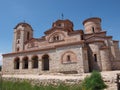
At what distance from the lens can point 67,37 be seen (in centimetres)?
2192

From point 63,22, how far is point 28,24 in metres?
8.22

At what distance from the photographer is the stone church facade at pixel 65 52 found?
17.5m

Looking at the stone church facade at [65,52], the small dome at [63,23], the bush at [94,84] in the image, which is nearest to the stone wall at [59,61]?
the stone church facade at [65,52]

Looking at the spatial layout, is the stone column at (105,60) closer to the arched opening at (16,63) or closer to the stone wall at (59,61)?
the stone wall at (59,61)

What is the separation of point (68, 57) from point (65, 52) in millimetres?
825

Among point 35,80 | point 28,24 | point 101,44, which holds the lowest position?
point 35,80

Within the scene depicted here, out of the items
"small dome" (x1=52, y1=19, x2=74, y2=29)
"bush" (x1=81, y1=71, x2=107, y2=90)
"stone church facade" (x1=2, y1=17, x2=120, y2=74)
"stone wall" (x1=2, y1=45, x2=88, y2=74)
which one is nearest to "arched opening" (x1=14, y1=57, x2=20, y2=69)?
"stone church facade" (x1=2, y1=17, x2=120, y2=74)

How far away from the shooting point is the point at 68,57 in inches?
708

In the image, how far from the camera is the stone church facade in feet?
57.3

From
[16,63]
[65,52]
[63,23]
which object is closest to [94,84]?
[65,52]

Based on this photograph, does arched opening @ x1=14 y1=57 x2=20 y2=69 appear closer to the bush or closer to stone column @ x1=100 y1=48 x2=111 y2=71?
stone column @ x1=100 y1=48 x2=111 y2=71

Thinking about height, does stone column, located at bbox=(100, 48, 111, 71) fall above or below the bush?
above

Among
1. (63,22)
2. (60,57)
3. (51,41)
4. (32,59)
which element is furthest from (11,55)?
(63,22)

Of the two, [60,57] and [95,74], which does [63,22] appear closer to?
[60,57]
